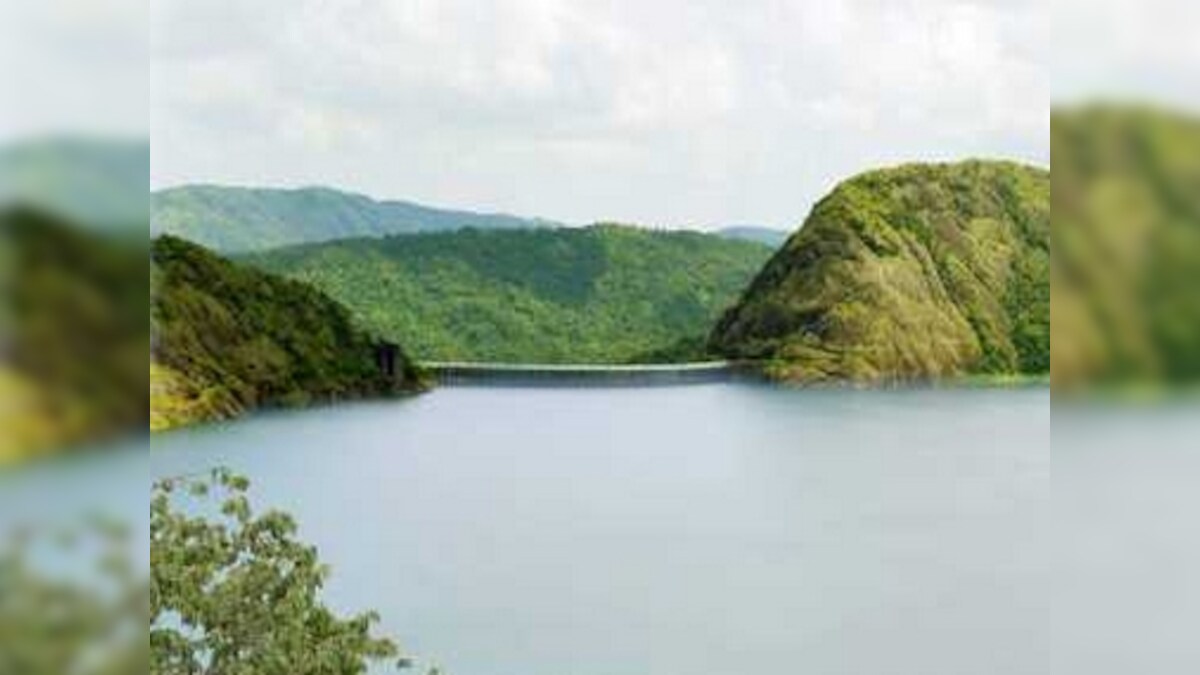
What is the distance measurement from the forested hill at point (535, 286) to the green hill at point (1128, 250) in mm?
23253

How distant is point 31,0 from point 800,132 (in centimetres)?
2988

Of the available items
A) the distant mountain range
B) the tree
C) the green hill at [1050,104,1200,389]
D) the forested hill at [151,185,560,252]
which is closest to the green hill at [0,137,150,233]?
the green hill at [1050,104,1200,389]

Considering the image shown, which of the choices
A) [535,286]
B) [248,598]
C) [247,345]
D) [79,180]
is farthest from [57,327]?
[535,286]

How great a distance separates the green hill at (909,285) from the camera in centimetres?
2422

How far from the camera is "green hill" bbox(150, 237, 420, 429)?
20000 millimetres

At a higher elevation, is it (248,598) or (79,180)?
(79,180)

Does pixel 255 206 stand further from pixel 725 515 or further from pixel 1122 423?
pixel 1122 423

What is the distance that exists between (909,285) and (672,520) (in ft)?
29.8

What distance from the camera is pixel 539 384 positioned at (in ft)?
77.2

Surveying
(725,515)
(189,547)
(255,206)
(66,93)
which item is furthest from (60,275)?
(255,206)

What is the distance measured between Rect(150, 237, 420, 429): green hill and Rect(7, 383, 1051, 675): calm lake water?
14.2 inches

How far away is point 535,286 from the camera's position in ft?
90.5

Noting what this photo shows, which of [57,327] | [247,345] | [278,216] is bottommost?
[247,345]

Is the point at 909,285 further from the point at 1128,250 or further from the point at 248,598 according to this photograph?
the point at 1128,250
